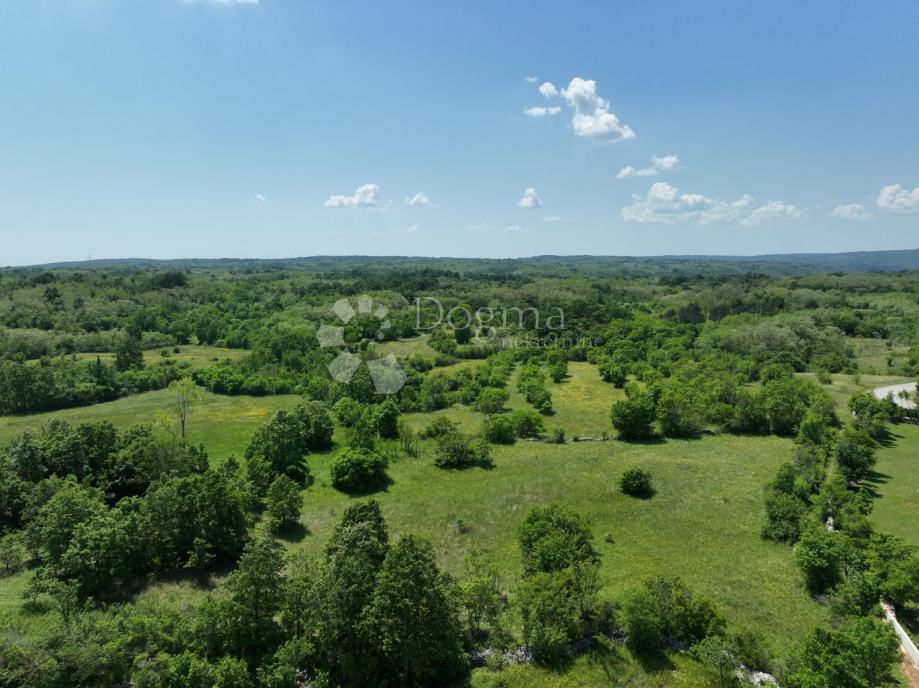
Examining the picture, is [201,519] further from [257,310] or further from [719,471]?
[257,310]

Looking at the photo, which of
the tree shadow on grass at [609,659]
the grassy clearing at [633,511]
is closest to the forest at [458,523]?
the tree shadow on grass at [609,659]

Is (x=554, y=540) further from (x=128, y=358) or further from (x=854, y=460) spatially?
(x=128, y=358)

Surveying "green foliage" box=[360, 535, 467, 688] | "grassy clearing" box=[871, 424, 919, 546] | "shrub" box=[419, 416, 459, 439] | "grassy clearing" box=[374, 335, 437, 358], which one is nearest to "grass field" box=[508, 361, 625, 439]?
"shrub" box=[419, 416, 459, 439]

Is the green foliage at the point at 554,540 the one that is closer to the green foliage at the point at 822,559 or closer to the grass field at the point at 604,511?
the grass field at the point at 604,511

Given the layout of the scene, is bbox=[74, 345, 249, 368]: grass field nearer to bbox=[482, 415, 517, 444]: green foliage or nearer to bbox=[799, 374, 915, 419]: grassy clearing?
bbox=[482, 415, 517, 444]: green foliage

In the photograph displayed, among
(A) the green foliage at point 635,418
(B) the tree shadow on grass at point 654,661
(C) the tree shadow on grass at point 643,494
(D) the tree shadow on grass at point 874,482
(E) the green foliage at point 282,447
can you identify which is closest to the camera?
(B) the tree shadow on grass at point 654,661

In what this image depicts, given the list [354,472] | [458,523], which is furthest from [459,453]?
[458,523]
